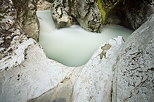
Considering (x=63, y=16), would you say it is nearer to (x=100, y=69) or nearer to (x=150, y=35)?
(x=100, y=69)

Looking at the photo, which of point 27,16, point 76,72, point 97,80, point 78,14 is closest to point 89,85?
point 97,80

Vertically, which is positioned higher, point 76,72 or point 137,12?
point 137,12

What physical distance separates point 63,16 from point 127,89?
17.4ft

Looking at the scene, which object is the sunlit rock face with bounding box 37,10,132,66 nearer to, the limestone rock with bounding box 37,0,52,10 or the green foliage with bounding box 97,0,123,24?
the green foliage with bounding box 97,0,123,24

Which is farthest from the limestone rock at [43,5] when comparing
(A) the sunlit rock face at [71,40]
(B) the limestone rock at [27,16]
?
(B) the limestone rock at [27,16]

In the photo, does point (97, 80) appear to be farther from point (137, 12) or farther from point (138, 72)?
point (137, 12)

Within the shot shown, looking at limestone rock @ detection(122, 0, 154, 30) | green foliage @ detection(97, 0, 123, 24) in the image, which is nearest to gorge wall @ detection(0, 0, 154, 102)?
green foliage @ detection(97, 0, 123, 24)

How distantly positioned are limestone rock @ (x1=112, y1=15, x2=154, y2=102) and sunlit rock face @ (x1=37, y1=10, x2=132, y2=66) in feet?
8.45

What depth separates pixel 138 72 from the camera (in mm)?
1541

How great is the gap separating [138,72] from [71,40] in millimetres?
3906

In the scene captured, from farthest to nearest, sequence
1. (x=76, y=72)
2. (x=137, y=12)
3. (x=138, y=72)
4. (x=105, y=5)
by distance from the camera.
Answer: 1. (x=137, y=12)
2. (x=105, y=5)
3. (x=76, y=72)
4. (x=138, y=72)

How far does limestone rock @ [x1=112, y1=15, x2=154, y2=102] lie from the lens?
1.35 metres

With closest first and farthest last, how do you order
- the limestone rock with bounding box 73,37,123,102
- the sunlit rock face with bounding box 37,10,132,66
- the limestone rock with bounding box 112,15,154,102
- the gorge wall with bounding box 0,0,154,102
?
1. the limestone rock with bounding box 112,15,154,102
2. the gorge wall with bounding box 0,0,154,102
3. the limestone rock with bounding box 73,37,123,102
4. the sunlit rock face with bounding box 37,10,132,66

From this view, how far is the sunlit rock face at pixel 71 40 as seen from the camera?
445 centimetres
